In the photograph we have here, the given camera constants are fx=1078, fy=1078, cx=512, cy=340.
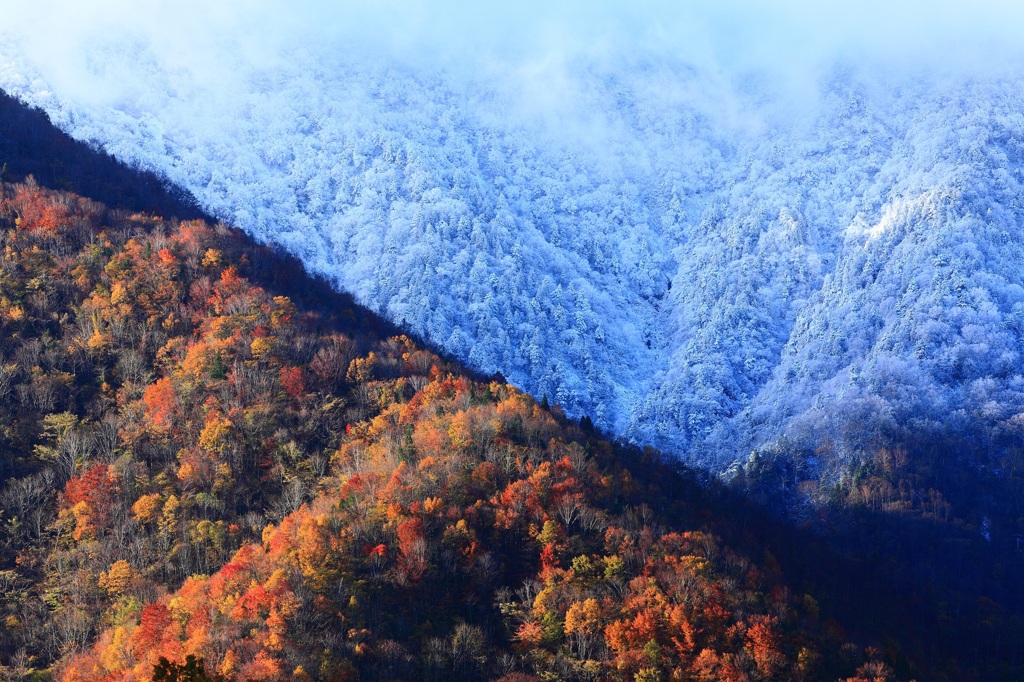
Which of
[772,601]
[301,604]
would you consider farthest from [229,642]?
[772,601]

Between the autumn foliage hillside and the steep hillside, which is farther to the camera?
the steep hillside

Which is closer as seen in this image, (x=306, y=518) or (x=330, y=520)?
(x=330, y=520)

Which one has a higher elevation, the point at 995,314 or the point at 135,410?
the point at 995,314

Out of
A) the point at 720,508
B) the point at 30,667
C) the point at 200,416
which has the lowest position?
the point at 30,667

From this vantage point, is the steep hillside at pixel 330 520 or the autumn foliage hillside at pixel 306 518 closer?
the autumn foliage hillside at pixel 306 518

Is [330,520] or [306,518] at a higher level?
[330,520]

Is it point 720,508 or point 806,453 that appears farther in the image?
point 806,453

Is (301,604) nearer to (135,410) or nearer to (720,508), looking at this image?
(135,410)

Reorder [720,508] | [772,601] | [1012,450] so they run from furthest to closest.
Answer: [1012,450]
[720,508]
[772,601]
